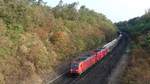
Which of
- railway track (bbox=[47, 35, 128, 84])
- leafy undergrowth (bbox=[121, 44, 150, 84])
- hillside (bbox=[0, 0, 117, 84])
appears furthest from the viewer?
railway track (bbox=[47, 35, 128, 84])

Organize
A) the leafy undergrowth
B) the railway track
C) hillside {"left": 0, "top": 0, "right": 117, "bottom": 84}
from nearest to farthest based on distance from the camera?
hillside {"left": 0, "top": 0, "right": 117, "bottom": 84}
the leafy undergrowth
the railway track

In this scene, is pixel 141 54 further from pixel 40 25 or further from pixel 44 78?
pixel 44 78

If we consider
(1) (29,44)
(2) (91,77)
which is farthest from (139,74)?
(1) (29,44)

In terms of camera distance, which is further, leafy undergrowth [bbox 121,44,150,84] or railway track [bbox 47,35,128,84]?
railway track [bbox 47,35,128,84]

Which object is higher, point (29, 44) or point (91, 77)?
point (29, 44)

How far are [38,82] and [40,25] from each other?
56.1 feet

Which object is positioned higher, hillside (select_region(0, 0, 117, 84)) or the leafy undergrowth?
hillside (select_region(0, 0, 117, 84))

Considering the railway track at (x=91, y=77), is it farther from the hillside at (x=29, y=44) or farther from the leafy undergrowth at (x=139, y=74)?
the leafy undergrowth at (x=139, y=74)

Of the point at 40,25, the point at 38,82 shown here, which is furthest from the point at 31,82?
A: the point at 40,25

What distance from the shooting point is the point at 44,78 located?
38.0 m

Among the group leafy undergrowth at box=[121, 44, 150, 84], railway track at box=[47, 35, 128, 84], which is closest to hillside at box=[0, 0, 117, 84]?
railway track at box=[47, 35, 128, 84]

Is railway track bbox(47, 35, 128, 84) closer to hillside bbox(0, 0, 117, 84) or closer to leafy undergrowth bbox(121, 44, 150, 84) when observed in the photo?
hillside bbox(0, 0, 117, 84)

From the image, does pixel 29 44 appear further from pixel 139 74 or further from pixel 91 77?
pixel 139 74

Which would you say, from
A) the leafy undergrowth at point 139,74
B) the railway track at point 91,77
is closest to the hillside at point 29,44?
the railway track at point 91,77
